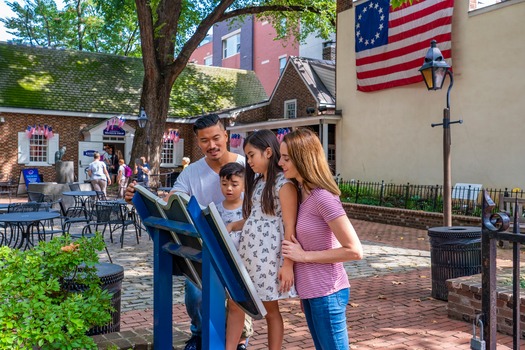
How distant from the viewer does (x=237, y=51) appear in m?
40.3

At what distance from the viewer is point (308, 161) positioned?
259 cm

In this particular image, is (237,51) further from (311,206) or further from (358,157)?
(311,206)

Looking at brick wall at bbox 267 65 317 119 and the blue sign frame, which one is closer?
the blue sign frame

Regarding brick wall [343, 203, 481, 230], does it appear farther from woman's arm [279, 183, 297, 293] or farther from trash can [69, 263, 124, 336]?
woman's arm [279, 183, 297, 293]

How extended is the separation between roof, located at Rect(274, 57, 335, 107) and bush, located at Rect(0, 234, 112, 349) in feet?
68.9

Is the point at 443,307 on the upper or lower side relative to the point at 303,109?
lower

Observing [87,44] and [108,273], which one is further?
[87,44]

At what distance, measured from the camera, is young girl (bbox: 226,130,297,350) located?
8.77 ft

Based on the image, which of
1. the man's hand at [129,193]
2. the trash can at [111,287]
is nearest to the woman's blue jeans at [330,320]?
the man's hand at [129,193]

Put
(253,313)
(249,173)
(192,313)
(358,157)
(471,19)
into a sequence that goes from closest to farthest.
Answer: (253,313)
(249,173)
(192,313)
(471,19)
(358,157)

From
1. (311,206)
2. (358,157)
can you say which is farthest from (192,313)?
(358,157)

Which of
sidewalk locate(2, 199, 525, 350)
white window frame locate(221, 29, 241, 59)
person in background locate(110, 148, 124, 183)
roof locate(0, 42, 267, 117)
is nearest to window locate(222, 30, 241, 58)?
white window frame locate(221, 29, 241, 59)

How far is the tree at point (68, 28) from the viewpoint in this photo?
36.0m

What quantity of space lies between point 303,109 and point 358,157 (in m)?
6.53
